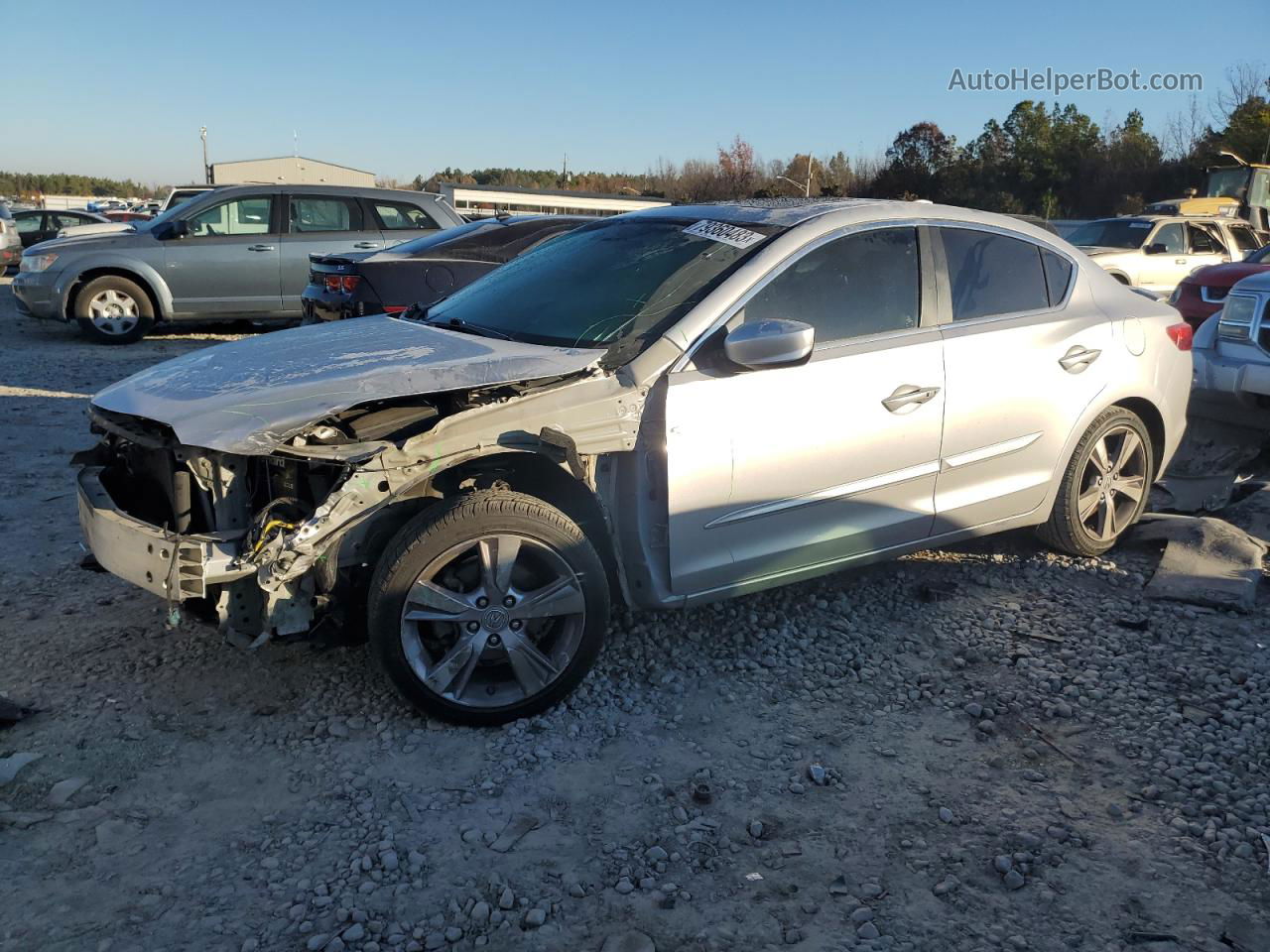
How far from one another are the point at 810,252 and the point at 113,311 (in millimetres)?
10087

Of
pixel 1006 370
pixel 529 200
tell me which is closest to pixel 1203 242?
pixel 1006 370

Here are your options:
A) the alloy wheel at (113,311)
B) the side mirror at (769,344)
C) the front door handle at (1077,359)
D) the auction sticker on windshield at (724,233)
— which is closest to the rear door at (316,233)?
the alloy wheel at (113,311)

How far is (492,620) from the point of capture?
10.8 feet

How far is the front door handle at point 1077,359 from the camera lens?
176 inches

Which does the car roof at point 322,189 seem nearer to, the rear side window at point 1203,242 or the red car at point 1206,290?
the red car at point 1206,290

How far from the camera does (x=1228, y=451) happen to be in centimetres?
680

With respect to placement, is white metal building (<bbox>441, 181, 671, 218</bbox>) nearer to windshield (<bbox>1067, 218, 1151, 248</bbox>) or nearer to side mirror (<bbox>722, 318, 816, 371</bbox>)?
windshield (<bbox>1067, 218, 1151, 248</bbox>)

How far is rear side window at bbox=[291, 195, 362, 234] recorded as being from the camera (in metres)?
11.8

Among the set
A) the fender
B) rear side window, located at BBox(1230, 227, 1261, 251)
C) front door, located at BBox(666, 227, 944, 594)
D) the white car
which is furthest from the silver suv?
rear side window, located at BBox(1230, 227, 1261, 251)

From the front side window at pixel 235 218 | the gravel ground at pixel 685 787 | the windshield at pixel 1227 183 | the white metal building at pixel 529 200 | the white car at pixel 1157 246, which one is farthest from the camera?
the white metal building at pixel 529 200

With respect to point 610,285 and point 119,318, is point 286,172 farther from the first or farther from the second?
point 610,285

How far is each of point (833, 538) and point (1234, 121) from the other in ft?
129

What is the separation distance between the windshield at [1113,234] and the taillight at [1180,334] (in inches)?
430

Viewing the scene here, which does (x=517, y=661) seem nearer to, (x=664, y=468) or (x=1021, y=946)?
(x=664, y=468)
